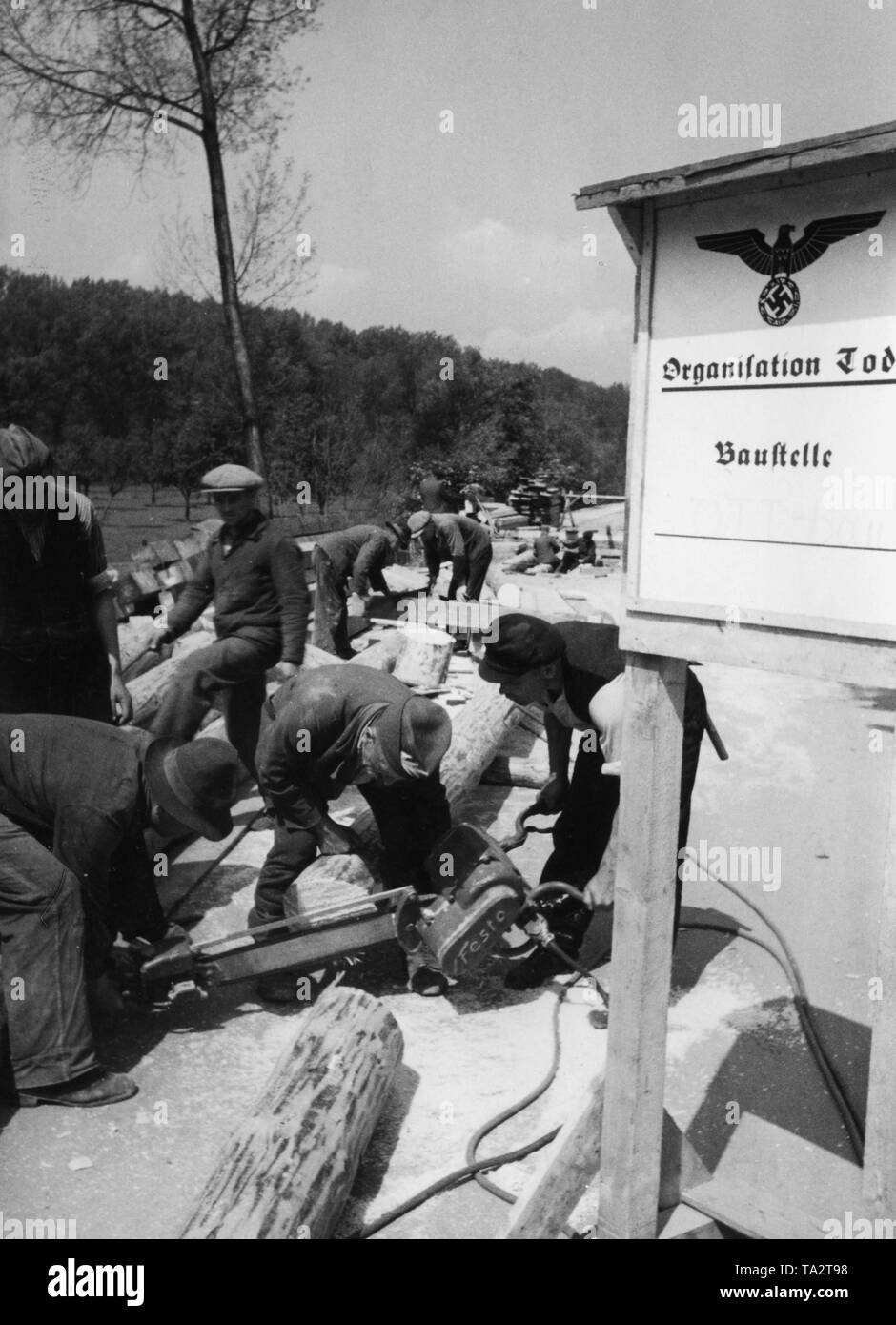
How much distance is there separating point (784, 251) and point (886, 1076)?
1773 mm

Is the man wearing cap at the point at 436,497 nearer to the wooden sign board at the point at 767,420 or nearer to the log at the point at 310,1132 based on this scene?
the log at the point at 310,1132

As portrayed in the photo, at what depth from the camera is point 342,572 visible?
11.0 m

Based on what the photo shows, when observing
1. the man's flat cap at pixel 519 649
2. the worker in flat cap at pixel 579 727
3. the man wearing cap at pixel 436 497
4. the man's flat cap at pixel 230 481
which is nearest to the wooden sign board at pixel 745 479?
the worker in flat cap at pixel 579 727

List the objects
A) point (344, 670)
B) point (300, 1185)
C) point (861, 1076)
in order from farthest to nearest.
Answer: point (344, 670) < point (861, 1076) < point (300, 1185)

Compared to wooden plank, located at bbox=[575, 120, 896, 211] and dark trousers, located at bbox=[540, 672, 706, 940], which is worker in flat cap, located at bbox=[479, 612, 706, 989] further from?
wooden plank, located at bbox=[575, 120, 896, 211]

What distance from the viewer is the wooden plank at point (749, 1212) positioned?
2809 millimetres

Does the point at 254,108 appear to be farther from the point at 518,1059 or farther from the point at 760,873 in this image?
the point at 518,1059

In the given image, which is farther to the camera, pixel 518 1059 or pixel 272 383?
pixel 272 383

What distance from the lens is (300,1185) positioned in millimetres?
3027

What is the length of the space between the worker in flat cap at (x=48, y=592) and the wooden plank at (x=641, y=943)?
10.6ft

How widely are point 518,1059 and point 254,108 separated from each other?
12230 millimetres

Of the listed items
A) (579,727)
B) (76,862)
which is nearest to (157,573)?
(579,727)

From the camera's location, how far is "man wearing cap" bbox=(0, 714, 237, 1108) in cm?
373
